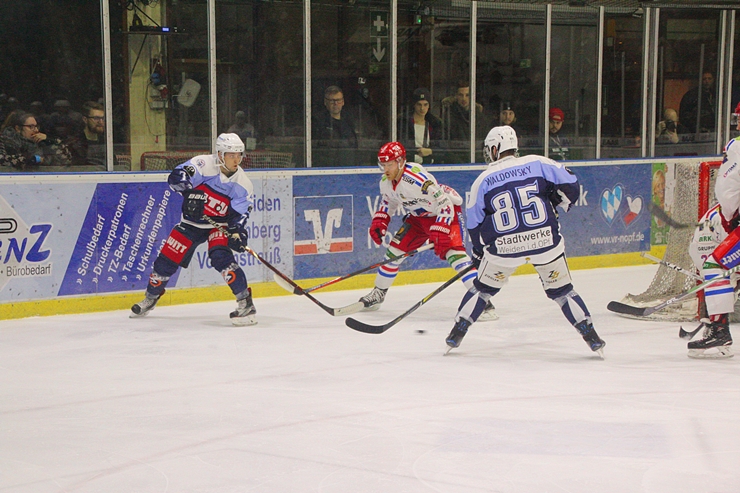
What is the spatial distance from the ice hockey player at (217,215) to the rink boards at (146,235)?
448 mm

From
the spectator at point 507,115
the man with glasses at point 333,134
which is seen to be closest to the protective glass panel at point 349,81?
the man with glasses at point 333,134

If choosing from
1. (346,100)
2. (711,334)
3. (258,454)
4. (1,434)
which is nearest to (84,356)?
(1,434)

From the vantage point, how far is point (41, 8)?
6551 millimetres

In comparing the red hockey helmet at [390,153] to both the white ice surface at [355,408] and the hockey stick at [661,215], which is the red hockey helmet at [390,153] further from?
the hockey stick at [661,215]

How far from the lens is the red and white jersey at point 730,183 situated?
4.42 metres

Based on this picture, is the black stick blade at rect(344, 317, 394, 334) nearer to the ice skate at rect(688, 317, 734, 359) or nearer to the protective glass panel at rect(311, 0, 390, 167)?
the ice skate at rect(688, 317, 734, 359)

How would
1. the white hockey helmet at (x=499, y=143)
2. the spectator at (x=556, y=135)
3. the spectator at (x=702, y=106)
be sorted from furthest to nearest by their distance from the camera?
the spectator at (x=702, y=106)
the spectator at (x=556, y=135)
the white hockey helmet at (x=499, y=143)

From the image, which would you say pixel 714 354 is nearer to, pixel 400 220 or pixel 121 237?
pixel 400 220

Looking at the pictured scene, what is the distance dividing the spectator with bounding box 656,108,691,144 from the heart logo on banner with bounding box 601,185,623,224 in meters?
1.39

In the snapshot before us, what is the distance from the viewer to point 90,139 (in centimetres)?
643

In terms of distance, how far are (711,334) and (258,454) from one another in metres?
2.49

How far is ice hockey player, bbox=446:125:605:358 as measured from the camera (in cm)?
430

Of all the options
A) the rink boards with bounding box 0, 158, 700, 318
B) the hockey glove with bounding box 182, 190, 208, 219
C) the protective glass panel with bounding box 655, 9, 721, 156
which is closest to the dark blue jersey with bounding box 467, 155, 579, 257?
the hockey glove with bounding box 182, 190, 208, 219

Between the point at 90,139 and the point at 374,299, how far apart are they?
2277mm
